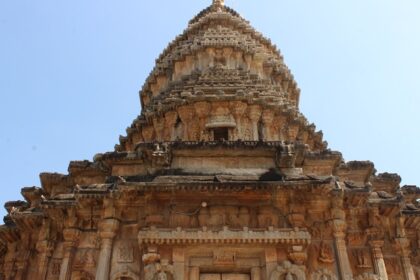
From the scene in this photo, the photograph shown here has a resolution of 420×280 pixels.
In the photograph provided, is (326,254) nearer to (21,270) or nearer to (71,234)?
(71,234)

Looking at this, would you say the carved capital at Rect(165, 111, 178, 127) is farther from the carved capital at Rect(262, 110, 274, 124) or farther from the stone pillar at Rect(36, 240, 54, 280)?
the stone pillar at Rect(36, 240, 54, 280)

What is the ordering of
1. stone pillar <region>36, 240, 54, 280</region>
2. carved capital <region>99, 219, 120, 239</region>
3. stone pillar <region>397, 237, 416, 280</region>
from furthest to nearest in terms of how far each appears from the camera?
stone pillar <region>397, 237, 416, 280</region> → stone pillar <region>36, 240, 54, 280</region> → carved capital <region>99, 219, 120, 239</region>

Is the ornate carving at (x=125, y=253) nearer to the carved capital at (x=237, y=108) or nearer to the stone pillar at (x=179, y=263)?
the stone pillar at (x=179, y=263)

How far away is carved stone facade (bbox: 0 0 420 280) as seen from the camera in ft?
38.8

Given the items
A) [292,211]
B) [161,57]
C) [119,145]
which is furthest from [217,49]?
[292,211]

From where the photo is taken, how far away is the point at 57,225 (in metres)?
13.4

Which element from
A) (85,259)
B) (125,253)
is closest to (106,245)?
(125,253)

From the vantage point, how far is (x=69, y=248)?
41.6ft

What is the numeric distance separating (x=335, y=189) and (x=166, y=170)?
4.81m

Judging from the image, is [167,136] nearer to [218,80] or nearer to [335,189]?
[218,80]

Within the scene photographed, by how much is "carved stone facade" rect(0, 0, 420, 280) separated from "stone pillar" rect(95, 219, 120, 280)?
1.1 inches

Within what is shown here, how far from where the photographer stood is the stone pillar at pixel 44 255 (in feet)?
42.1

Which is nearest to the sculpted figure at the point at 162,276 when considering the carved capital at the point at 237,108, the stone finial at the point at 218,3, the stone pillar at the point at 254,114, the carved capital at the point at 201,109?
the carved capital at the point at 201,109

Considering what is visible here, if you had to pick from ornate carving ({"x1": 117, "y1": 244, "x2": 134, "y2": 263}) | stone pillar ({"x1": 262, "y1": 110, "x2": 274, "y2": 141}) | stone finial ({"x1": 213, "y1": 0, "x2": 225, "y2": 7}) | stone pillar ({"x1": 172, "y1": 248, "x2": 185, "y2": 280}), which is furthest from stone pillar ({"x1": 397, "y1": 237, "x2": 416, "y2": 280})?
Result: stone finial ({"x1": 213, "y1": 0, "x2": 225, "y2": 7})
